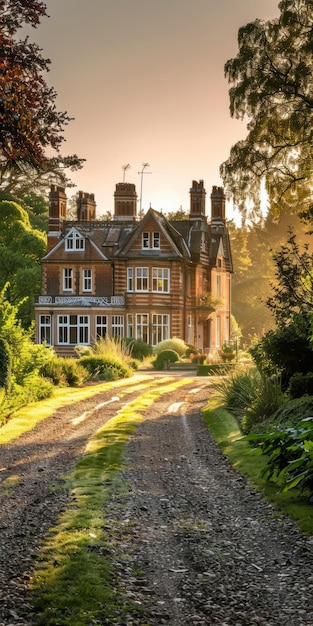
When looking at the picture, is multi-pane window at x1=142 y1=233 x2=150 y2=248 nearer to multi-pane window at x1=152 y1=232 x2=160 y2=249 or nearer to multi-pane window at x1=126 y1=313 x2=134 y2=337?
multi-pane window at x1=152 y1=232 x2=160 y2=249

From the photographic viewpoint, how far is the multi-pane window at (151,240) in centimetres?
5788

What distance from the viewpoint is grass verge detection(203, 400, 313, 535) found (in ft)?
33.5

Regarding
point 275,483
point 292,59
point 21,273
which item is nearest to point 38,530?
point 275,483

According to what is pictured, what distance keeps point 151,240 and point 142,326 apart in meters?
6.22

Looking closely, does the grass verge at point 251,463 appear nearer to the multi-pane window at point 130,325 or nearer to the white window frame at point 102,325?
the multi-pane window at point 130,325

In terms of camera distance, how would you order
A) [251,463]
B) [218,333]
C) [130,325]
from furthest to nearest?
1. [218,333]
2. [130,325]
3. [251,463]

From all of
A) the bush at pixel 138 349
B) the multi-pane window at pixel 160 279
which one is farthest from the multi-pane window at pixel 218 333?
the bush at pixel 138 349

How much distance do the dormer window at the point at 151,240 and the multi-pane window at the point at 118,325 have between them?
5.37 meters

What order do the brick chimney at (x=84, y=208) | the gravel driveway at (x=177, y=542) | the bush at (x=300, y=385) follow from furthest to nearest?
the brick chimney at (x=84, y=208), the bush at (x=300, y=385), the gravel driveway at (x=177, y=542)

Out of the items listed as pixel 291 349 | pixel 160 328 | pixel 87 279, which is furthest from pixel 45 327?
pixel 291 349

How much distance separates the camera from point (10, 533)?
9383 millimetres

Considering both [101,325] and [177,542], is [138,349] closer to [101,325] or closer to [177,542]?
[101,325]

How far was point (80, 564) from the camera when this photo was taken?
26.3 ft

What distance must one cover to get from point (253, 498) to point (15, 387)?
12.3m
